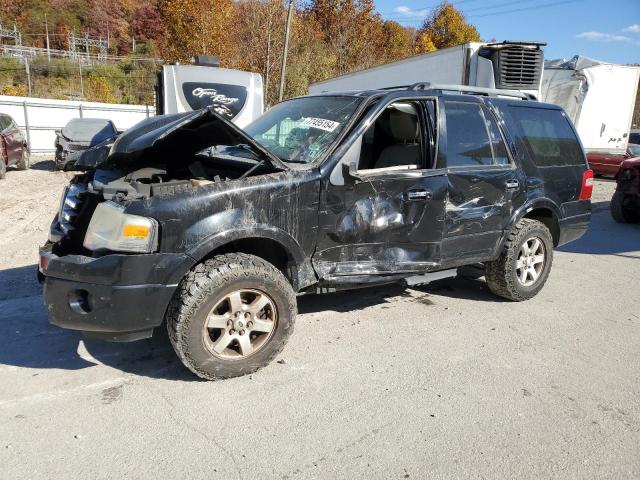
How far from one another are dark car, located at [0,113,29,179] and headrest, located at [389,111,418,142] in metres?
12.0

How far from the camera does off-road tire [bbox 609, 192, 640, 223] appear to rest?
29.6 feet

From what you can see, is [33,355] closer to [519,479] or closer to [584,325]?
[519,479]

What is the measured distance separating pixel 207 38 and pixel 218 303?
23413mm

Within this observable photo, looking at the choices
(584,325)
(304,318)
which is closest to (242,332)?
(304,318)

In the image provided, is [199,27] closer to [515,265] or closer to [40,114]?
[40,114]

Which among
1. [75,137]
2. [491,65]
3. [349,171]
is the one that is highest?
[491,65]

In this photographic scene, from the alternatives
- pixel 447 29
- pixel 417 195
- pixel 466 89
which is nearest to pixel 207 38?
pixel 466 89

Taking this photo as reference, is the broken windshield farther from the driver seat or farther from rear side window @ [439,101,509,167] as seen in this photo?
rear side window @ [439,101,509,167]

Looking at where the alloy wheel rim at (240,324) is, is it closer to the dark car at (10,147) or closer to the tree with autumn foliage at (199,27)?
the dark car at (10,147)

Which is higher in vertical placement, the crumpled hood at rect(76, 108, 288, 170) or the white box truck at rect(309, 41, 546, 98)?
the white box truck at rect(309, 41, 546, 98)

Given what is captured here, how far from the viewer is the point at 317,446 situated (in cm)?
264

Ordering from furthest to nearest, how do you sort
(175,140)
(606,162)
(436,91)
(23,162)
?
(606,162), (23,162), (436,91), (175,140)

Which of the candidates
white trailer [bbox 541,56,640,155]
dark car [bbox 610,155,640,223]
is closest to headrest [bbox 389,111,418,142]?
dark car [bbox 610,155,640,223]

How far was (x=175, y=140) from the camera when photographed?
3811 millimetres
